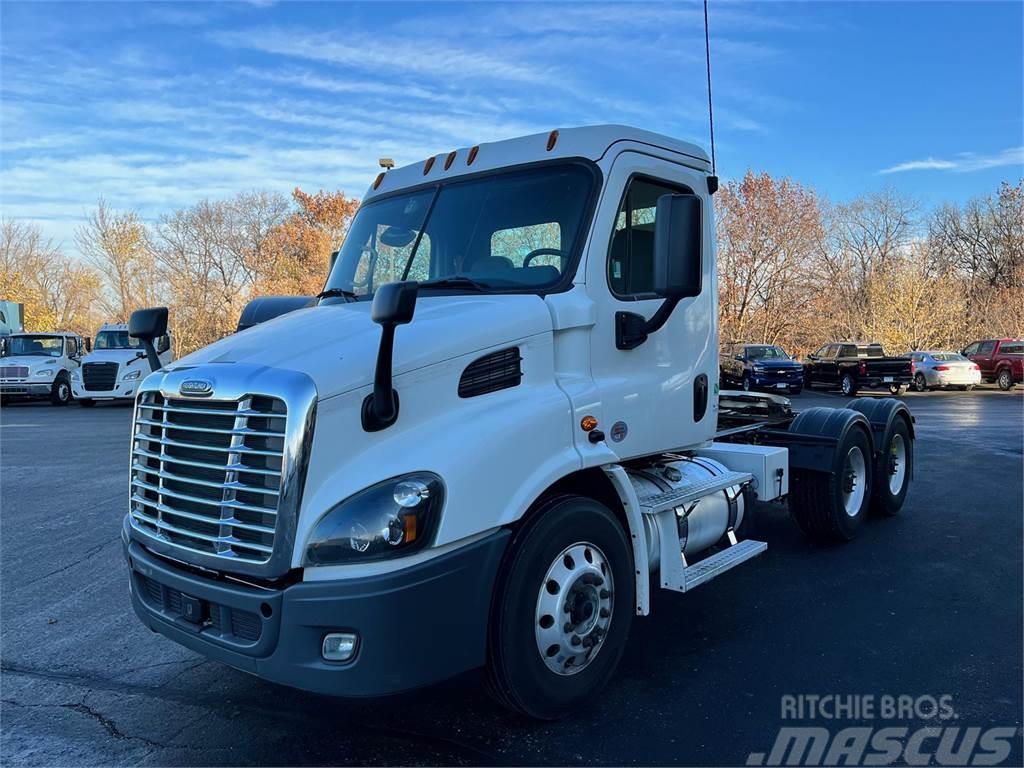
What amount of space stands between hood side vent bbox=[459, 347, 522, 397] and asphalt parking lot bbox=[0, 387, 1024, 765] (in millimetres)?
1148

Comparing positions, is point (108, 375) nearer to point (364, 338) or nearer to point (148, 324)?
point (148, 324)

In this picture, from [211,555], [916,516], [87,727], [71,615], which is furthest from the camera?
[916,516]

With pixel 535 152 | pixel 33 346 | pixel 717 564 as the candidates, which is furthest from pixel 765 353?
pixel 535 152

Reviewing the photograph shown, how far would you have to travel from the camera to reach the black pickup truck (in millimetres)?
24875

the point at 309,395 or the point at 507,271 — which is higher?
the point at 507,271

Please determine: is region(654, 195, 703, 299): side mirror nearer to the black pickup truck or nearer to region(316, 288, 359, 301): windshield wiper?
region(316, 288, 359, 301): windshield wiper

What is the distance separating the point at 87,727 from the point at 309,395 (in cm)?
212

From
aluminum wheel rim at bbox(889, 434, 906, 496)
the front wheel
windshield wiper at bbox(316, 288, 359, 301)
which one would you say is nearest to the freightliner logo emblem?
windshield wiper at bbox(316, 288, 359, 301)

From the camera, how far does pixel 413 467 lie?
3.01 meters

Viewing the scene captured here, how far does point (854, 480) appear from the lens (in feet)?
22.8

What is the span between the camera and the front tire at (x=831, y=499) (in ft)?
20.9

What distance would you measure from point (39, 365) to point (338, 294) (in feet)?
79.8

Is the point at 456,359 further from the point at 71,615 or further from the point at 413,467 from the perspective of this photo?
the point at 71,615

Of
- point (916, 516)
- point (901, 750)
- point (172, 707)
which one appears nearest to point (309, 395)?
point (172, 707)
